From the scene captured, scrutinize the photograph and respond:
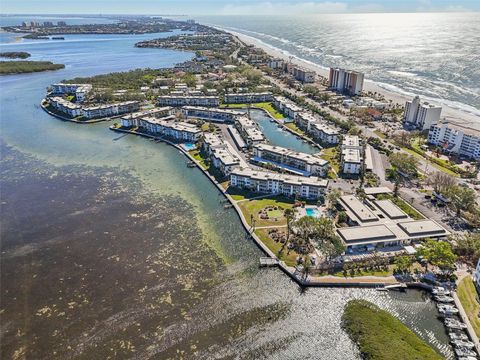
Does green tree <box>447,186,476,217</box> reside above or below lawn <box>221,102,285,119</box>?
above

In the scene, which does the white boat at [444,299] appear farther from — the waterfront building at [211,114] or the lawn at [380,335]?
the waterfront building at [211,114]

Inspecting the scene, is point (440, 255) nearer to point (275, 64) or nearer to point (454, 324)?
point (454, 324)

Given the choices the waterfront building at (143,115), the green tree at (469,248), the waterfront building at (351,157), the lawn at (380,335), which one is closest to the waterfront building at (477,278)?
the green tree at (469,248)

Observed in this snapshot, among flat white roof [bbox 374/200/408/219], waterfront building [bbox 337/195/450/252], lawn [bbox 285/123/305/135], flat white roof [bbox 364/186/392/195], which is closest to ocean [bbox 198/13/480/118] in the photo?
lawn [bbox 285/123/305/135]

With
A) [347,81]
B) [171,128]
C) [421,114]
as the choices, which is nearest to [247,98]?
[347,81]

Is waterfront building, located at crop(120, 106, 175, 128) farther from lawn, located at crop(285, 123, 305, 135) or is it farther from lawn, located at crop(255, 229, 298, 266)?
lawn, located at crop(255, 229, 298, 266)
